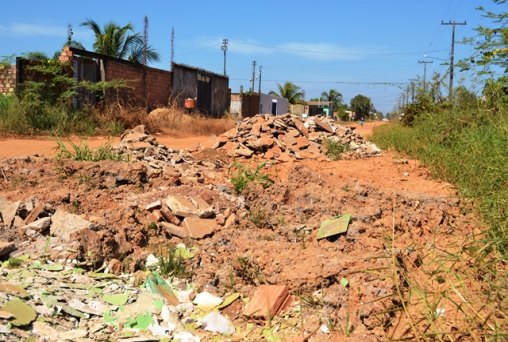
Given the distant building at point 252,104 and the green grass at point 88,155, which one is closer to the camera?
the green grass at point 88,155

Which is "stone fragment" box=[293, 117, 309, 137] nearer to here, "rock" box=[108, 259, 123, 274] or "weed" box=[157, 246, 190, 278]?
"weed" box=[157, 246, 190, 278]

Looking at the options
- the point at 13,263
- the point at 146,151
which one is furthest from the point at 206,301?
the point at 146,151

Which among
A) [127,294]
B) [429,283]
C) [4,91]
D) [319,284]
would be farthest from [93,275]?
[4,91]

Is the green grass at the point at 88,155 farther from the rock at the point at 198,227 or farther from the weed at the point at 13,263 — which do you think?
the weed at the point at 13,263

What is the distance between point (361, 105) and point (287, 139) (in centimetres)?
7125

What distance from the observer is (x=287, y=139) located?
11.6 metres

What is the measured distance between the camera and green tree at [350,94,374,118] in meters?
79.8

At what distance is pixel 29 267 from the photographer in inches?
140

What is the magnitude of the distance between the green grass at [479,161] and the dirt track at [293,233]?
0.29 meters

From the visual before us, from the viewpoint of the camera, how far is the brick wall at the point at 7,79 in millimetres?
12820

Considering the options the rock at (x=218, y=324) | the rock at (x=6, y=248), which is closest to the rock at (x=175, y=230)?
the rock at (x=6, y=248)

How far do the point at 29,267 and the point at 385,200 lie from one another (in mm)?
3851

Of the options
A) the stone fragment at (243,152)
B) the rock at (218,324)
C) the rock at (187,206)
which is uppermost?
the stone fragment at (243,152)

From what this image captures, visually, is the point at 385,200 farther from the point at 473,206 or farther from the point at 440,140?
the point at 440,140
